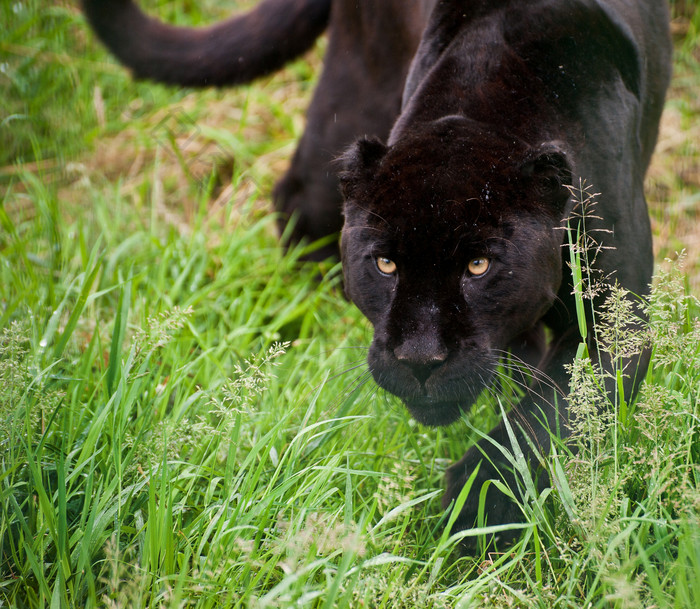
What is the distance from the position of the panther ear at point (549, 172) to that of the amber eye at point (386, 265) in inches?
16.1

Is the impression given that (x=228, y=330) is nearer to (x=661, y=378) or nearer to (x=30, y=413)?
(x=30, y=413)

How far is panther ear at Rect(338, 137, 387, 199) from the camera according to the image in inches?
84.4

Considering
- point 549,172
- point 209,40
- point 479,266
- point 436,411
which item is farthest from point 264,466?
point 209,40

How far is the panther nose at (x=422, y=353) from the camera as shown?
6.11 feet

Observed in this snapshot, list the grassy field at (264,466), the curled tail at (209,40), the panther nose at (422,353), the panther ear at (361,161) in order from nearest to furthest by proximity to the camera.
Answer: the grassy field at (264,466), the panther nose at (422,353), the panther ear at (361,161), the curled tail at (209,40)

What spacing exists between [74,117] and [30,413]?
320 cm

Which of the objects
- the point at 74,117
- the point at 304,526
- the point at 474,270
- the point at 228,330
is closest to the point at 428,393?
the point at 474,270

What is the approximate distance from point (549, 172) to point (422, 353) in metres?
0.57

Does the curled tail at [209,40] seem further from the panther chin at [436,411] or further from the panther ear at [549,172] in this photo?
the panther chin at [436,411]

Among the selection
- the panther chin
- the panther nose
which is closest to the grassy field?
the panther chin

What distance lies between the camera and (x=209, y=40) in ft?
11.7

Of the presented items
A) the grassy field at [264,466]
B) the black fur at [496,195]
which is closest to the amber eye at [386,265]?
the black fur at [496,195]

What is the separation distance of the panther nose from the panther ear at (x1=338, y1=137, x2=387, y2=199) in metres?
0.54

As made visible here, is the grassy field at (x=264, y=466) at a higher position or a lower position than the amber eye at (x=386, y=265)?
lower
